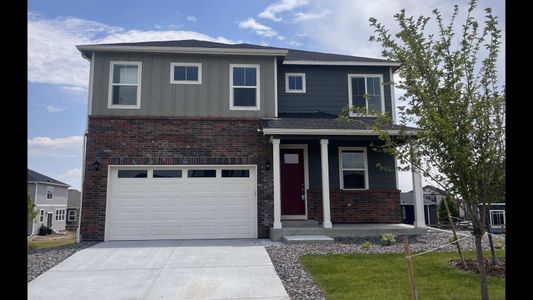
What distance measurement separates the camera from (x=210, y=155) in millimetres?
11477

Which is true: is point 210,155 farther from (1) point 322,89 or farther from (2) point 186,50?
(1) point 322,89

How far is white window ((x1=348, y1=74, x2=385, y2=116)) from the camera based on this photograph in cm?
1323

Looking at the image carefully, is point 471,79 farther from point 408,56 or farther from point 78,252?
point 78,252

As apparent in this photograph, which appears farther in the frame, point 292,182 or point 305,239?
point 292,182

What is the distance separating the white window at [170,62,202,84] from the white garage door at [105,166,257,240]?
2689mm

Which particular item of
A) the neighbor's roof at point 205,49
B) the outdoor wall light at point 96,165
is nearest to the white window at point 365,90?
the neighbor's roof at point 205,49

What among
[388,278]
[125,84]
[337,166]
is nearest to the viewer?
[388,278]

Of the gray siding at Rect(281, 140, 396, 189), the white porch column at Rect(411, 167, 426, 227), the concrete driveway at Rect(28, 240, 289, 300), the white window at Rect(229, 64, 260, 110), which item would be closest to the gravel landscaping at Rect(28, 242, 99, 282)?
the concrete driveway at Rect(28, 240, 289, 300)

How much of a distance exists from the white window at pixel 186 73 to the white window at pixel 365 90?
511cm

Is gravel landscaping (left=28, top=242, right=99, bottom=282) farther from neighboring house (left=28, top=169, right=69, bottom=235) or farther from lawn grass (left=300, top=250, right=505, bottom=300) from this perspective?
neighboring house (left=28, top=169, right=69, bottom=235)

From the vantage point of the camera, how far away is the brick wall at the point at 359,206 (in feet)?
39.6

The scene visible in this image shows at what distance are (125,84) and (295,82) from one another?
17.9 feet

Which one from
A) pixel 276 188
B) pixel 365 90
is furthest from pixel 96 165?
pixel 365 90

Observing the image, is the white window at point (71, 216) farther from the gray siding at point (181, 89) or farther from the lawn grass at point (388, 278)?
the lawn grass at point (388, 278)
